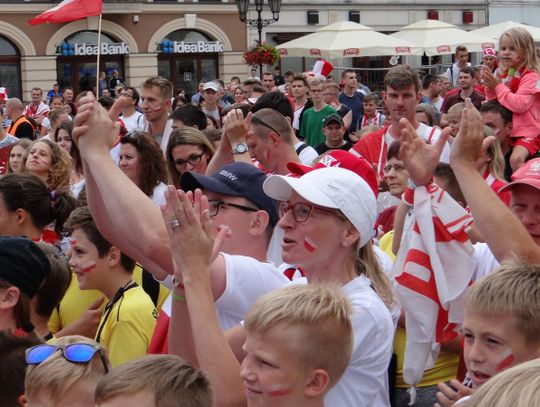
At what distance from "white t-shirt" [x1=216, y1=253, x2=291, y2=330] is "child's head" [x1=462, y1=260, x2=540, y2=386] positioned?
77 centimetres

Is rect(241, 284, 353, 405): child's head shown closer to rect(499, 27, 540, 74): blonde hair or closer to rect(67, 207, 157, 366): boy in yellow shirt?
rect(67, 207, 157, 366): boy in yellow shirt

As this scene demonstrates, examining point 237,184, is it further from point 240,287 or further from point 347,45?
point 347,45

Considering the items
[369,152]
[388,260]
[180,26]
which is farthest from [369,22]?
[388,260]

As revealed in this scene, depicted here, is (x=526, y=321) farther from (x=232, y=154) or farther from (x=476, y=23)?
(x=476, y=23)

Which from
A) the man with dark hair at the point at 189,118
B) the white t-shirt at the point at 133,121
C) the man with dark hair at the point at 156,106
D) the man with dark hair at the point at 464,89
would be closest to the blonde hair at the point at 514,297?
the man with dark hair at the point at 189,118

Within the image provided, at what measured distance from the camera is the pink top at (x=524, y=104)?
738 cm

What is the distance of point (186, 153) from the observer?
636 centimetres

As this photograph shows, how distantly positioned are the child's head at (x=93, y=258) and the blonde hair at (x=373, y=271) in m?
1.44

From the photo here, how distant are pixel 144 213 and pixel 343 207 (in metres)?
0.72

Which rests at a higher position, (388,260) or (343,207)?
(343,207)

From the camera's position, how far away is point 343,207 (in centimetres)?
345

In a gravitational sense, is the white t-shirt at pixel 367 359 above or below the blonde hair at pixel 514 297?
below

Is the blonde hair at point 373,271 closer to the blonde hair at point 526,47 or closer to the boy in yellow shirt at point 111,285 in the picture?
the boy in yellow shirt at point 111,285

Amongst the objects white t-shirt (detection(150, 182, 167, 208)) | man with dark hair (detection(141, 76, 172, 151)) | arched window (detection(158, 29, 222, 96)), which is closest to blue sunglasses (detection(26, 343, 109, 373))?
white t-shirt (detection(150, 182, 167, 208))
